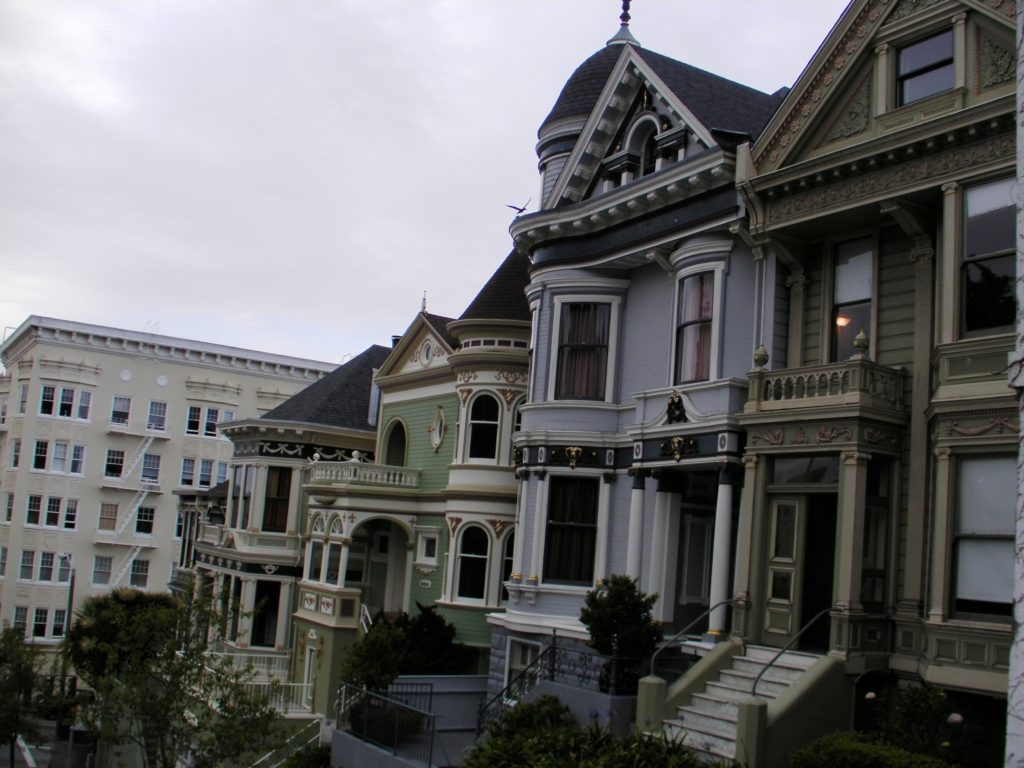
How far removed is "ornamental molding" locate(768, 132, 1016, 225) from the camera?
558 inches

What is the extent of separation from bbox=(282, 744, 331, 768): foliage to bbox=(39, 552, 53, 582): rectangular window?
3499 cm

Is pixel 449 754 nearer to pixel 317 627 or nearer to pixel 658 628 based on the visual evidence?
pixel 658 628

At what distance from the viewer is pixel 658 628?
17.2 meters

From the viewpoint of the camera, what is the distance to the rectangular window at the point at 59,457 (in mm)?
53125

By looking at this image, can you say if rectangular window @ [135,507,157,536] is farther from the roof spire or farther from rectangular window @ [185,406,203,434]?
the roof spire

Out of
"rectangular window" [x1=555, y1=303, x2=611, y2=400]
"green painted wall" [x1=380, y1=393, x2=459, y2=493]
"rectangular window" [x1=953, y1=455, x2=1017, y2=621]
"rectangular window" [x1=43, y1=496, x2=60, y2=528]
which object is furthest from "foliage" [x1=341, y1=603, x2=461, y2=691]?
"rectangular window" [x1=43, y1=496, x2=60, y2=528]

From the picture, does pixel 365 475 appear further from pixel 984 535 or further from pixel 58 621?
pixel 58 621

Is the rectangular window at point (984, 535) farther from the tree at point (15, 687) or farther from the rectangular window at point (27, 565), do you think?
the rectangular window at point (27, 565)

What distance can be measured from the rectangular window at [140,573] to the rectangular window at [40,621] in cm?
427

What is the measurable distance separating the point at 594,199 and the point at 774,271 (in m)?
4.60

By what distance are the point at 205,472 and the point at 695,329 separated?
43.1m

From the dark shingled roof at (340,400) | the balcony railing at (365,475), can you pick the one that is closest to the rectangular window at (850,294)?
the balcony railing at (365,475)

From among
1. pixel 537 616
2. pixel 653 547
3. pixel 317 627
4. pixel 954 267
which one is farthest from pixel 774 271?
pixel 317 627

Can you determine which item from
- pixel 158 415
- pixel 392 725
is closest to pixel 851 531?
pixel 392 725
